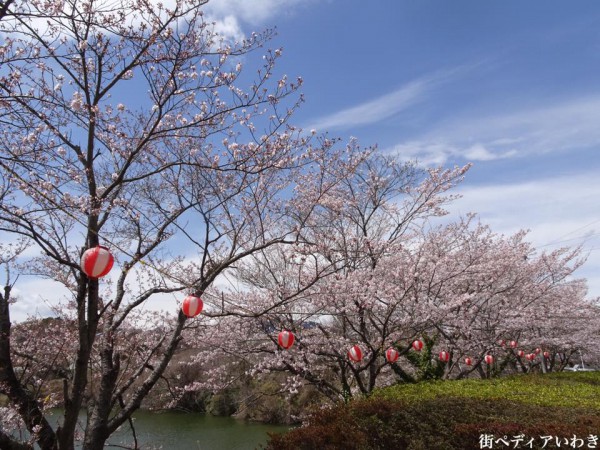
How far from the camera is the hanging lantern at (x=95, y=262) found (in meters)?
3.91

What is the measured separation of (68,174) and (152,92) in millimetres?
1416

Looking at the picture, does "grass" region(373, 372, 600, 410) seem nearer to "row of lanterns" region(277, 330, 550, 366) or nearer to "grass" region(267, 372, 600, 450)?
"grass" region(267, 372, 600, 450)

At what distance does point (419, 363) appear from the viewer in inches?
433

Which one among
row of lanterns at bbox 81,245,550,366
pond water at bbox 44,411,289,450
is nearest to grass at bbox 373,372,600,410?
row of lanterns at bbox 81,245,550,366

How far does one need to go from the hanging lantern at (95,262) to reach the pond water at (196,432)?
12.5m

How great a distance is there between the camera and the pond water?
1672cm

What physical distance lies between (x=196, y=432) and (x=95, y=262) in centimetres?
1914

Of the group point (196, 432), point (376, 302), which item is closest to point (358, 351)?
point (376, 302)

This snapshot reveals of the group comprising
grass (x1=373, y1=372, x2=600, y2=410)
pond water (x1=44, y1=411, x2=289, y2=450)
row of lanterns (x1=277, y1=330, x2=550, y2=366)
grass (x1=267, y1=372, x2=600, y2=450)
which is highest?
row of lanterns (x1=277, y1=330, x2=550, y2=366)

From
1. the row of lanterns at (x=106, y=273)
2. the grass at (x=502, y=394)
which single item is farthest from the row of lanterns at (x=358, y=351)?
the grass at (x=502, y=394)

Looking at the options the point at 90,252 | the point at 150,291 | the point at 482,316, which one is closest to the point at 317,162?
the point at 150,291

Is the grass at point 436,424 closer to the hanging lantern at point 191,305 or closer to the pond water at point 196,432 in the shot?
the hanging lantern at point 191,305

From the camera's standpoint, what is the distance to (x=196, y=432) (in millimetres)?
20172

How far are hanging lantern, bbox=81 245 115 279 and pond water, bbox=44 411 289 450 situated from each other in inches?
492
